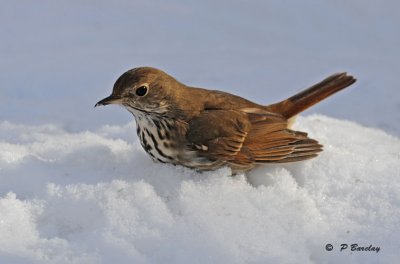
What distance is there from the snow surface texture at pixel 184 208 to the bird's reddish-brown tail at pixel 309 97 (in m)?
0.44

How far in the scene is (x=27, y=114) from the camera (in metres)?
6.73

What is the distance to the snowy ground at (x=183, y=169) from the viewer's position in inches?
162

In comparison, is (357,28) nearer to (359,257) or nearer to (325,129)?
(325,129)

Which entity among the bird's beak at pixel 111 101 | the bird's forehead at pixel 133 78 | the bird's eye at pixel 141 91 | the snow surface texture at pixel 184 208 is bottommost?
the snow surface texture at pixel 184 208

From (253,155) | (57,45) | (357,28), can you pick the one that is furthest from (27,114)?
(357,28)

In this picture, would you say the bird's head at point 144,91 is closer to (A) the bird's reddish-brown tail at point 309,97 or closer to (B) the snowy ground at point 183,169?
(B) the snowy ground at point 183,169

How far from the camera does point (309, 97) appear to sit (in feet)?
19.0

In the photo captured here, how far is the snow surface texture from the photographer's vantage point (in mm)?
4004

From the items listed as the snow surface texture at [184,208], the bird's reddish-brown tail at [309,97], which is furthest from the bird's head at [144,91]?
the bird's reddish-brown tail at [309,97]

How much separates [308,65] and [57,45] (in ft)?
9.35

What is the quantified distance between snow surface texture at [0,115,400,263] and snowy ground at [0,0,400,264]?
0.03 ft

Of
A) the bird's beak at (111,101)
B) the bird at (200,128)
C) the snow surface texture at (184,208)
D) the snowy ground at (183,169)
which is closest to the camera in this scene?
the snow surface texture at (184,208)

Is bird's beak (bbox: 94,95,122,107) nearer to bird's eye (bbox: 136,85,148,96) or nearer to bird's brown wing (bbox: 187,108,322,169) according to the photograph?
bird's eye (bbox: 136,85,148,96)

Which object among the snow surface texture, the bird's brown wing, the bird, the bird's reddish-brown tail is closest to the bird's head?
the bird
